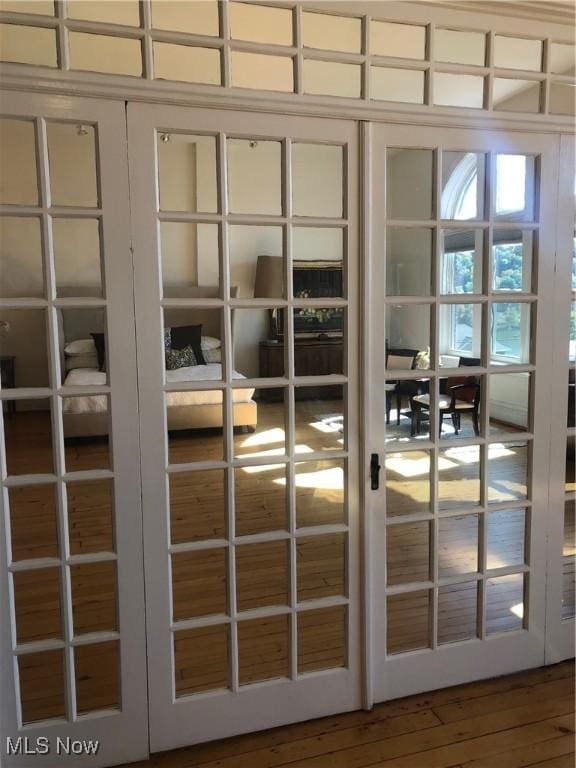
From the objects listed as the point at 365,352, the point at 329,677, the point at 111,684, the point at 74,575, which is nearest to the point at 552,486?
the point at 365,352

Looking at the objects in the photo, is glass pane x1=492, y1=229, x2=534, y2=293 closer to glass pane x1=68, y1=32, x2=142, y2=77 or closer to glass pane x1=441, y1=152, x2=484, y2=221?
glass pane x1=441, y1=152, x2=484, y2=221

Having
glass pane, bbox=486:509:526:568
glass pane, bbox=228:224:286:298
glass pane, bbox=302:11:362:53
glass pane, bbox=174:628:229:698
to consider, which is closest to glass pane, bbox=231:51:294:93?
glass pane, bbox=302:11:362:53

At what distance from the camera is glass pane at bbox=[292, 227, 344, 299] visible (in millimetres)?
8258

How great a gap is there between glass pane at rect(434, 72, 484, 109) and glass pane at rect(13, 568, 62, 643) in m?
4.57

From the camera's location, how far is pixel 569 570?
328cm

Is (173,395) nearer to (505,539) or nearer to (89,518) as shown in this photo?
(89,518)

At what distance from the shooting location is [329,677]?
7.25ft

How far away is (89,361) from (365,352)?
5.60m

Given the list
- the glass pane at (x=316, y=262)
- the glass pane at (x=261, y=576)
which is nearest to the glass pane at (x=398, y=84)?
the glass pane at (x=316, y=262)

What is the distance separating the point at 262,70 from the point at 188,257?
342cm

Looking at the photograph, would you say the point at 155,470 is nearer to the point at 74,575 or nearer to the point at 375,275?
the point at 375,275

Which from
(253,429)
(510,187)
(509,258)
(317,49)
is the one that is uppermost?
(510,187)

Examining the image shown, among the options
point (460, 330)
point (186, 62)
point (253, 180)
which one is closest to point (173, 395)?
point (186, 62)

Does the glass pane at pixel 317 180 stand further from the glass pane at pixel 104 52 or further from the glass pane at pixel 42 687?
the glass pane at pixel 42 687
